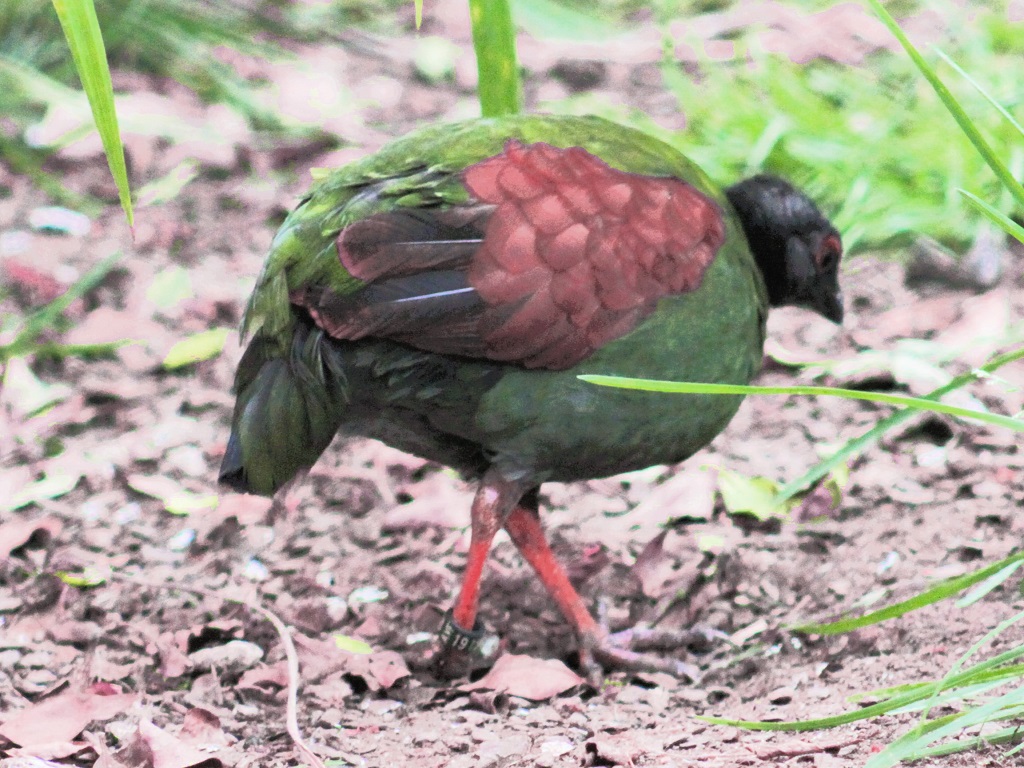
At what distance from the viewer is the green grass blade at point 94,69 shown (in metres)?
2.12

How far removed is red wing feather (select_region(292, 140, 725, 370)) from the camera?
3.01m

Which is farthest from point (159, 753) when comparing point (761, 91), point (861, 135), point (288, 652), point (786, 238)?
point (761, 91)

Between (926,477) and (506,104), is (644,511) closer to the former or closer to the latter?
(926,477)

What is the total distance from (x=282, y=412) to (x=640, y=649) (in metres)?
1.14

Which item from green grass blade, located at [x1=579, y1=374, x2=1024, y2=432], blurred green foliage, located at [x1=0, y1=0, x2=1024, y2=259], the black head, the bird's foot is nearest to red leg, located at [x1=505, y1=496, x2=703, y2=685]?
the bird's foot

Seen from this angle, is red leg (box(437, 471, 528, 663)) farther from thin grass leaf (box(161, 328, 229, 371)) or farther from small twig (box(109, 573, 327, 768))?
thin grass leaf (box(161, 328, 229, 371))

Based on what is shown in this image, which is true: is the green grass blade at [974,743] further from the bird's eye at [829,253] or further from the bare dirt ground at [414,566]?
the bird's eye at [829,253]

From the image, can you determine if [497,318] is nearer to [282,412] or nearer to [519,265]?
[519,265]

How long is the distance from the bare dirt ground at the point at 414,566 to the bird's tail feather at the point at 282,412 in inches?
17.2

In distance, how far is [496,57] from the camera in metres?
3.77

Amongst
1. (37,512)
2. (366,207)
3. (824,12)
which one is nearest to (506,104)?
(366,207)

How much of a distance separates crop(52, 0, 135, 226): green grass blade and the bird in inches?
35.3

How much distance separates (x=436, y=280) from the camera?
3016mm

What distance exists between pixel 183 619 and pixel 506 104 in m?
1.66
